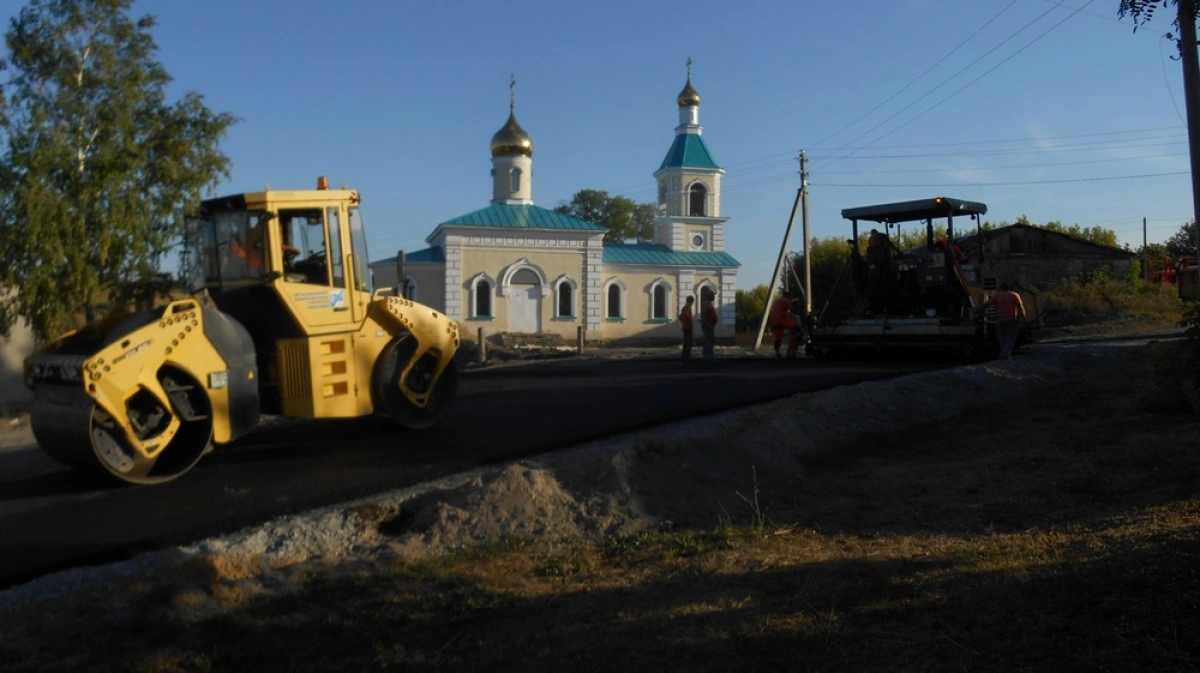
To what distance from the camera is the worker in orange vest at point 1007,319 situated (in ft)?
60.1

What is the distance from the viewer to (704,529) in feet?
24.8

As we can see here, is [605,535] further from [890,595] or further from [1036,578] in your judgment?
[1036,578]

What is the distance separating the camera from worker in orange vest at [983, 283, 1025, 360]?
721 inches

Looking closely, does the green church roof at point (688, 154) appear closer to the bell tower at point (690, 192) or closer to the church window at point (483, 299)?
the bell tower at point (690, 192)

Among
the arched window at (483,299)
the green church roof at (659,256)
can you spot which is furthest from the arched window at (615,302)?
the arched window at (483,299)

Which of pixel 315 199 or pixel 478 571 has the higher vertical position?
pixel 315 199

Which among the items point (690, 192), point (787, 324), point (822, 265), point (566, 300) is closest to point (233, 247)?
point (787, 324)

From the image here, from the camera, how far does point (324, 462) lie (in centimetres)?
955

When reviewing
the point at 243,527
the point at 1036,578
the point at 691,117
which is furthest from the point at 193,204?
the point at 691,117

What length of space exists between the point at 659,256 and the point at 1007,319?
32914 millimetres

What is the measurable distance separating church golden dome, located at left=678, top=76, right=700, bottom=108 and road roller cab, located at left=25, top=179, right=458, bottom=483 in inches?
1688

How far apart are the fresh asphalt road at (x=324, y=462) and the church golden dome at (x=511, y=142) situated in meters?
34.0

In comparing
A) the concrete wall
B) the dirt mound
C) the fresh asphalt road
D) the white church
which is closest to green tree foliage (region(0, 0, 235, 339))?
the concrete wall

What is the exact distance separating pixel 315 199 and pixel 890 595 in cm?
659
